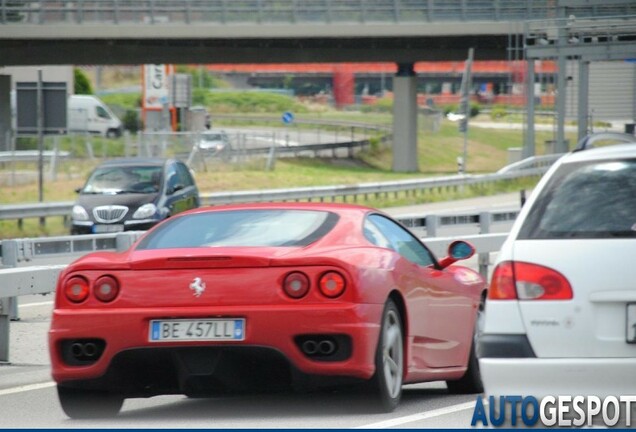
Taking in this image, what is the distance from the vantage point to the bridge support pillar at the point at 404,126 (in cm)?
7100

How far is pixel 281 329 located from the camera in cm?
911

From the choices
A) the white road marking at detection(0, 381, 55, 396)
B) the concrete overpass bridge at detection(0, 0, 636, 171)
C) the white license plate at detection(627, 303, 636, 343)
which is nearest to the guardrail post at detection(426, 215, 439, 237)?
the white road marking at detection(0, 381, 55, 396)

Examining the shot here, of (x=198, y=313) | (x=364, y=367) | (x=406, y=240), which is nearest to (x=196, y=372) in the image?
(x=198, y=313)

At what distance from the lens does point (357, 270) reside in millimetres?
9281

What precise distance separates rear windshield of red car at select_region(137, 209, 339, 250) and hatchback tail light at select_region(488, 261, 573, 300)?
233cm

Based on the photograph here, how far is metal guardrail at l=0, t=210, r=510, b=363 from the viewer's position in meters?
13.5

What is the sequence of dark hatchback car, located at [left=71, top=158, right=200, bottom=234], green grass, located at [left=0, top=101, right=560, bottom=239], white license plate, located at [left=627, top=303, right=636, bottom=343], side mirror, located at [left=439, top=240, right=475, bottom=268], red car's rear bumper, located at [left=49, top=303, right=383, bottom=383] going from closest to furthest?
white license plate, located at [left=627, top=303, right=636, bottom=343]
red car's rear bumper, located at [left=49, top=303, right=383, bottom=383]
side mirror, located at [left=439, top=240, right=475, bottom=268]
dark hatchback car, located at [left=71, top=158, right=200, bottom=234]
green grass, located at [left=0, top=101, right=560, bottom=239]

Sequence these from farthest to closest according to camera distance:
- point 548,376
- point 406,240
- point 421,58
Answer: point 421,58, point 406,240, point 548,376

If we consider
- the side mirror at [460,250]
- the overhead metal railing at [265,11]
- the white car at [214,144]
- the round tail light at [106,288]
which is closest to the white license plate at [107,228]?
the side mirror at [460,250]

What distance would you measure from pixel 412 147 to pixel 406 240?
6104 centimetres

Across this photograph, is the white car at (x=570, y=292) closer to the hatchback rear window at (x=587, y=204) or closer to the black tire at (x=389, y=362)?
the hatchback rear window at (x=587, y=204)

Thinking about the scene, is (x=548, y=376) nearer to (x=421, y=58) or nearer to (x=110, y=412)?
(x=110, y=412)

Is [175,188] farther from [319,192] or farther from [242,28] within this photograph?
[242,28]

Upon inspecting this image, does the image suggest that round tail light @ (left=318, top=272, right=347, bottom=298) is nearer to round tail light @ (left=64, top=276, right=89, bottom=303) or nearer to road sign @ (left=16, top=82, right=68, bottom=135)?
round tail light @ (left=64, top=276, right=89, bottom=303)
